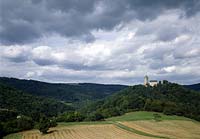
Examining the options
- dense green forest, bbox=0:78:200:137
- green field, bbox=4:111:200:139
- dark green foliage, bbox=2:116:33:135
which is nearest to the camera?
green field, bbox=4:111:200:139

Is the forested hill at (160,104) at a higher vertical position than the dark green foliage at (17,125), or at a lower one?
higher

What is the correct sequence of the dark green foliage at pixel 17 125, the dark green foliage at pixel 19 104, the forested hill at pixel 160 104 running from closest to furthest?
the dark green foliage at pixel 17 125, the forested hill at pixel 160 104, the dark green foliage at pixel 19 104

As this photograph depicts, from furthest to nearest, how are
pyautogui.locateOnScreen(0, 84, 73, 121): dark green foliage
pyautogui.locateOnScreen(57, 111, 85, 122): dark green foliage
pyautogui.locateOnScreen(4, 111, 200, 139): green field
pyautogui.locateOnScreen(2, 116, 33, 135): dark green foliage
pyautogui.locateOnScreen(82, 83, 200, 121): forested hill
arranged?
pyautogui.locateOnScreen(0, 84, 73, 121): dark green foliage
pyautogui.locateOnScreen(82, 83, 200, 121): forested hill
pyautogui.locateOnScreen(57, 111, 85, 122): dark green foliage
pyautogui.locateOnScreen(2, 116, 33, 135): dark green foliage
pyautogui.locateOnScreen(4, 111, 200, 139): green field

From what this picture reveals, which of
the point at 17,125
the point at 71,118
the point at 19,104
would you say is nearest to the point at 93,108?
the point at 19,104

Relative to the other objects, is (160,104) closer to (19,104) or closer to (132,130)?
(132,130)

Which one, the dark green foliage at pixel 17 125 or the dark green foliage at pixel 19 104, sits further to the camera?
the dark green foliage at pixel 19 104

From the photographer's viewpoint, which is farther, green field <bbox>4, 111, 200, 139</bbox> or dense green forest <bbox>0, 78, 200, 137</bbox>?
dense green forest <bbox>0, 78, 200, 137</bbox>

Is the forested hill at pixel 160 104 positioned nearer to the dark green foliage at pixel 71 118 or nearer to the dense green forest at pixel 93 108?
the dense green forest at pixel 93 108

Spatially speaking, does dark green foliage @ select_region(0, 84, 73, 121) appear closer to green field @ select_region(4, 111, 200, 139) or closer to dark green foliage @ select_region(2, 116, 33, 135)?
dark green foliage @ select_region(2, 116, 33, 135)

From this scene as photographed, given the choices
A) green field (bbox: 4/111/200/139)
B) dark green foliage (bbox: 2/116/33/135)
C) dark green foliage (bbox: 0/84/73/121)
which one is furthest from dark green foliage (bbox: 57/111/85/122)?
dark green foliage (bbox: 0/84/73/121)

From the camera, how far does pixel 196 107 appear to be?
164750 mm

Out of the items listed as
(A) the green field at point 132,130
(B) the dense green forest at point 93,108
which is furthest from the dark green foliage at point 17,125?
(A) the green field at point 132,130

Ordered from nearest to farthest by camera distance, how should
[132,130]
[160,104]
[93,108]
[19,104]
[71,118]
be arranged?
1. [132,130]
2. [71,118]
3. [160,104]
4. [19,104]
5. [93,108]

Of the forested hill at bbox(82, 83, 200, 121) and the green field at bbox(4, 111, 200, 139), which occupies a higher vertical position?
the forested hill at bbox(82, 83, 200, 121)
